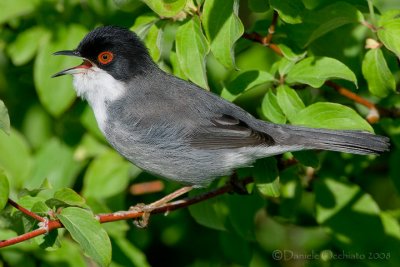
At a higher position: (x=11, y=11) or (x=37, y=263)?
(x=11, y=11)

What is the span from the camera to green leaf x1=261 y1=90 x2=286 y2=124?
3.66 meters

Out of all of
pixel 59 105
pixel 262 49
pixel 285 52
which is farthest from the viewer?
pixel 262 49

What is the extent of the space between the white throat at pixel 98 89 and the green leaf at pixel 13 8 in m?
0.51

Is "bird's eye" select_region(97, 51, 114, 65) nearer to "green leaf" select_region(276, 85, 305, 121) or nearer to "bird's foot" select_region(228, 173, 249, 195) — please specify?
"bird's foot" select_region(228, 173, 249, 195)

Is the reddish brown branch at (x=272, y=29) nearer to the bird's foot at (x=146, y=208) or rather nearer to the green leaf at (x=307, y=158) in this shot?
the green leaf at (x=307, y=158)

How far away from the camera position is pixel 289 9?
11.3 ft

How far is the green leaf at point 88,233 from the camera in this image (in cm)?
308

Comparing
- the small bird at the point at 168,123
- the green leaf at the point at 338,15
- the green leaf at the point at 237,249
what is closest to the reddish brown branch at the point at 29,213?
the small bird at the point at 168,123

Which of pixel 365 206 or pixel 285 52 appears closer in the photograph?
pixel 285 52

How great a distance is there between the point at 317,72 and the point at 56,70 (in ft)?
5.54

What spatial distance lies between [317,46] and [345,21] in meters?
0.52

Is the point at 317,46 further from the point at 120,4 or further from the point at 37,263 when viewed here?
the point at 37,263

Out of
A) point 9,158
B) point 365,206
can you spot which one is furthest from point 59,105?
point 365,206

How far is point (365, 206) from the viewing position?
14.0 ft
